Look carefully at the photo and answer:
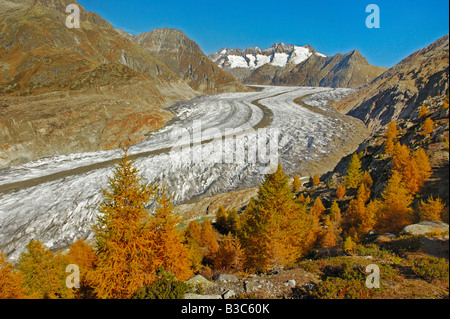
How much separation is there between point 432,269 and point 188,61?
163937 mm

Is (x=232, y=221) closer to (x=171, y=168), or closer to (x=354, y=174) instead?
(x=171, y=168)

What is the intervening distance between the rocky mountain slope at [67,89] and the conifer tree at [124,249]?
145 ft

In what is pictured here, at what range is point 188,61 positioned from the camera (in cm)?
15312

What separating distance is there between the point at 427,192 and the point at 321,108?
74341mm

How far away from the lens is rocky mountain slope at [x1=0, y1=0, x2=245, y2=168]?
151ft

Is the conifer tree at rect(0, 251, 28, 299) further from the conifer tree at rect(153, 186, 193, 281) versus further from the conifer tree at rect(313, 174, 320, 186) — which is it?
the conifer tree at rect(313, 174, 320, 186)

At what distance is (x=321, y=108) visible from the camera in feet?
275

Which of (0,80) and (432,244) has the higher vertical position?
(0,80)

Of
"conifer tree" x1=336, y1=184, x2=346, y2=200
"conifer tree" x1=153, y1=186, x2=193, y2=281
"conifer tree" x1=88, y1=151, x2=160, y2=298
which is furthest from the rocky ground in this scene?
"conifer tree" x1=336, y1=184, x2=346, y2=200

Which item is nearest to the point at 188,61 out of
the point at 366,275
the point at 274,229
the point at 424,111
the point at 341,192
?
the point at 341,192

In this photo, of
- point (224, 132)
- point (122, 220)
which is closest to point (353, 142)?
point (224, 132)

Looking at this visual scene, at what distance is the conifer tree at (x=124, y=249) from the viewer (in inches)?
378
